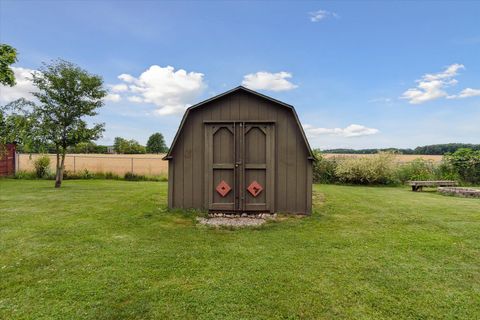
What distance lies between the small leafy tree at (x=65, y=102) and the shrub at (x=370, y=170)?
41.1ft

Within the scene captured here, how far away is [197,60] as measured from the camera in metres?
11.7

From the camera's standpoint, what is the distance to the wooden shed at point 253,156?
21.0 feet

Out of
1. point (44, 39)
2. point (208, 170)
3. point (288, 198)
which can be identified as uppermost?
point (44, 39)

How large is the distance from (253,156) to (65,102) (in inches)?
366

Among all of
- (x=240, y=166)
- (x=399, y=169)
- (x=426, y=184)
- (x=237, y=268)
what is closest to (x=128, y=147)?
(x=399, y=169)

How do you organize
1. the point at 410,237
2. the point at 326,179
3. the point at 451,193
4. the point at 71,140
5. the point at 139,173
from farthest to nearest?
the point at 139,173 → the point at 326,179 → the point at 71,140 → the point at 451,193 → the point at 410,237

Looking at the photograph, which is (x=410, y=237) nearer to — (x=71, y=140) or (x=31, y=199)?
(x=31, y=199)

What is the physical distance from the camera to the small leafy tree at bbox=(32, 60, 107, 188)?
36.1 feet

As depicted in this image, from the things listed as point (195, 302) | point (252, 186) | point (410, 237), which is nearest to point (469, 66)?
point (410, 237)

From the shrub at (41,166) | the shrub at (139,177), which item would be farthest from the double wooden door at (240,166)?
the shrub at (41,166)

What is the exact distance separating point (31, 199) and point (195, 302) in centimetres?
825

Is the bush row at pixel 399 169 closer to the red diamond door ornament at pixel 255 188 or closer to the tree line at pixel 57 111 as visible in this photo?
the red diamond door ornament at pixel 255 188

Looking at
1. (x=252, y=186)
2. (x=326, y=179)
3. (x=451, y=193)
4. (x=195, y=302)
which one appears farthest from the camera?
(x=326, y=179)

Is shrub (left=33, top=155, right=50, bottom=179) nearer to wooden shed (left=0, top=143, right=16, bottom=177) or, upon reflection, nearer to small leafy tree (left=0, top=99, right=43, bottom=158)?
wooden shed (left=0, top=143, right=16, bottom=177)
